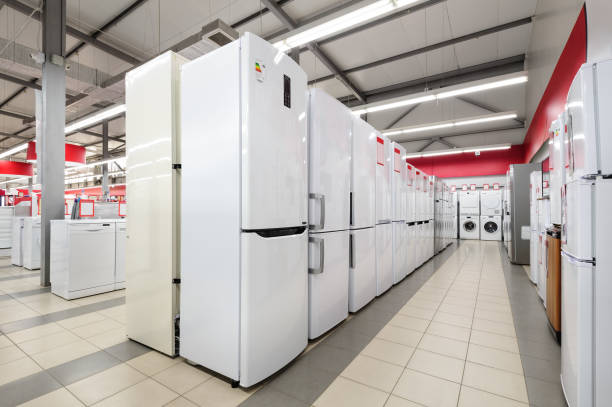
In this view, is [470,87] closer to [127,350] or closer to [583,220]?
[583,220]

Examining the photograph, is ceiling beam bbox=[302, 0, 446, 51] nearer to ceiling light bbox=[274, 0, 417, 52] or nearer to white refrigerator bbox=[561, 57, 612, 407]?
ceiling light bbox=[274, 0, 417, 52]

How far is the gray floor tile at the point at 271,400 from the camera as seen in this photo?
167 centimetres

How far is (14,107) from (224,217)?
1309 centimetres

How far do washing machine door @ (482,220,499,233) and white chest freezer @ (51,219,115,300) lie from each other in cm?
1298

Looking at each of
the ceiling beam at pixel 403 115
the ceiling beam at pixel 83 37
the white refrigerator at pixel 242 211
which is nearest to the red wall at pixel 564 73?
the white refrigerator at pixel 242 211

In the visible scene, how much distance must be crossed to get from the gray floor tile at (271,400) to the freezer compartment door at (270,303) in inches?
3.3

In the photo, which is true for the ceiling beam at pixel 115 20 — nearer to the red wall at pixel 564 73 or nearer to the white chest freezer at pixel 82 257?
the white chest freezer at pixel 82 257

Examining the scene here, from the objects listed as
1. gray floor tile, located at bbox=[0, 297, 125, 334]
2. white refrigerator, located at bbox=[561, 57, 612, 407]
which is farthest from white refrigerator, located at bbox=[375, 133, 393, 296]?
gray floor tile, located at bbox=[0, 297, 125, 334]

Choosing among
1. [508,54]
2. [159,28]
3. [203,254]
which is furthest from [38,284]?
[508,54]

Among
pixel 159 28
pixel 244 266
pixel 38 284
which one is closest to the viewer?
pixel 244 266

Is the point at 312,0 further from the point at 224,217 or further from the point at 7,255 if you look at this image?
the point at 7,255

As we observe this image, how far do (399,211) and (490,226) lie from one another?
9.50 m

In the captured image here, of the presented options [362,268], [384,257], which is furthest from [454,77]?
[362,268]

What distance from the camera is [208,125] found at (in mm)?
1982
